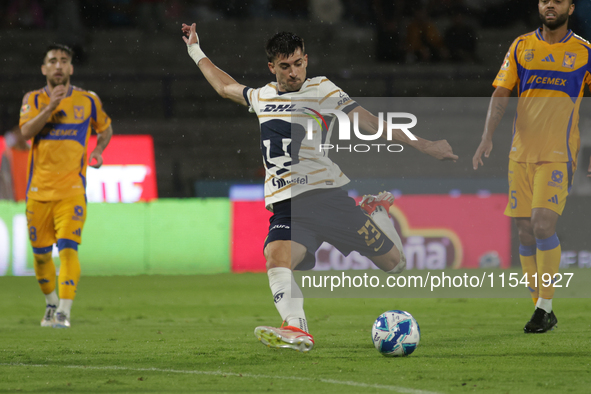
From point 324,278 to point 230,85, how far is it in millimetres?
4530

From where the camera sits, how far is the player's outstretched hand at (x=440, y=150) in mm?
4422

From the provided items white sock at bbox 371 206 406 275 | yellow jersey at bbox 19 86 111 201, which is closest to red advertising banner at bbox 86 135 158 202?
yellow jersey at bbox 19 86 111 201

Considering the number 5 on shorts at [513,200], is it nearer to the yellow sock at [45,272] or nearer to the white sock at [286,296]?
the white sock at [286,296]

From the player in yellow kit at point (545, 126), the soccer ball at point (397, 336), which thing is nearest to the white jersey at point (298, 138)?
the soccer ball at point (397, 336)

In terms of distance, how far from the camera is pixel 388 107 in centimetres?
1314

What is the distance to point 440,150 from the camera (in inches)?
175

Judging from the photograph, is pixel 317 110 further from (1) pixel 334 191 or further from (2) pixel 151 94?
(2) pixel 151 94

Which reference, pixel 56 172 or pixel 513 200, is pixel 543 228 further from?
pixel 56 172

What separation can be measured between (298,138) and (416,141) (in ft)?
2.35

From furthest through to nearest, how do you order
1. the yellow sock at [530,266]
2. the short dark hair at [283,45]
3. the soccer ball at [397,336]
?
1. the yellow sock at [530,266]
2. the short dark hair at [283,45]
3. the soccer ball at [397,336]

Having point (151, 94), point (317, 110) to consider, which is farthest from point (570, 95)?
point (151, 94)

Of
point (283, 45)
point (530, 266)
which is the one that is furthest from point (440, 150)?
point (530, 266)

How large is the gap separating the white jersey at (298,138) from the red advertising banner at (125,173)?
7.16 meters

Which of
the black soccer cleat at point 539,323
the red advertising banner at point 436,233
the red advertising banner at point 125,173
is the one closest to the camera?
the black soccer cleat at point 539,323
